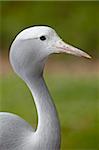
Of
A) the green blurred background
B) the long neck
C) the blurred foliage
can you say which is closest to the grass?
the green blurred background

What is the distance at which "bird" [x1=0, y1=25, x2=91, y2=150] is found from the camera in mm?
843

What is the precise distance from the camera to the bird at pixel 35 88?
0.84 m

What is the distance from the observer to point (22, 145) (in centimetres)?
89

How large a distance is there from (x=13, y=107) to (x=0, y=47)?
0.45 m

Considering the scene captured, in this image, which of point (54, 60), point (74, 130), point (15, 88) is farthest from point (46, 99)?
point (54, 60)

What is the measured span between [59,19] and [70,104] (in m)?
0.51

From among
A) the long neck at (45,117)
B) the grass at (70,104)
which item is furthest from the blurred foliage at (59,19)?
the long neck at (45,117)

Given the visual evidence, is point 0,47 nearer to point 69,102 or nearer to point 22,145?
point 69,102

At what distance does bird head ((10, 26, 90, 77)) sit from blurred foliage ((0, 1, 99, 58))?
1.52 m

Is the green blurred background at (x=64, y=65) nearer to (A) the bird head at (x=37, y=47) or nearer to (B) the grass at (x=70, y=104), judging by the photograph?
(B) the grass at (x=70, y=104)

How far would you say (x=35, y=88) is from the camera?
89 cm

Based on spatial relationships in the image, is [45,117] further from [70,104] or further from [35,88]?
[70,104]

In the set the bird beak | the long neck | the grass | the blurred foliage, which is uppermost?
the bird beak

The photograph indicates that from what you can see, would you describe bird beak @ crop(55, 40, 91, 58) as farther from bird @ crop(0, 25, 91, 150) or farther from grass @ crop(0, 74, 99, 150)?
grass @ crop(0, 74, 99, 150)
